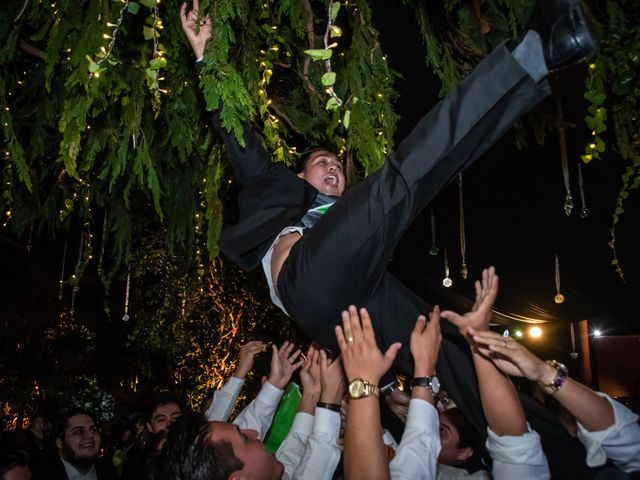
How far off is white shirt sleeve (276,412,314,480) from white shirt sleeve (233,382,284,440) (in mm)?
324

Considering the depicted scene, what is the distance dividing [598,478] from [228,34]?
1724 mm

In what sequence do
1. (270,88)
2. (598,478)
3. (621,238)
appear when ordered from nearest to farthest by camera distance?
(598,478) → (270,88) → (621,238)

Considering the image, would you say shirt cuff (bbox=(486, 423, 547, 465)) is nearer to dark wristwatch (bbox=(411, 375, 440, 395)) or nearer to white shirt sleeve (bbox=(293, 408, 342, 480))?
dark wristwatch (bbox=(411, 375, 440, 395))

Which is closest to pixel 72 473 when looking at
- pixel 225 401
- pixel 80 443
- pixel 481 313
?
pixel 80 443

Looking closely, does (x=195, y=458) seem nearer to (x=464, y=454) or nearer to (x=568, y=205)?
(x=464, y=454)

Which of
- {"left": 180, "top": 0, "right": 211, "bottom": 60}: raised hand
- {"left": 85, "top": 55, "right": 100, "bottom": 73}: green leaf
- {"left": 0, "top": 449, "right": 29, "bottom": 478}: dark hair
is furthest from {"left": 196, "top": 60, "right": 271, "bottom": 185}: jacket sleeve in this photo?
{"left": 0, "top": 449, "right": 29, "bottom": 478}: dark hair

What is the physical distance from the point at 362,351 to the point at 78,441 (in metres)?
Result: 2.97

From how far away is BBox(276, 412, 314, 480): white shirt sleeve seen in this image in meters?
2.35

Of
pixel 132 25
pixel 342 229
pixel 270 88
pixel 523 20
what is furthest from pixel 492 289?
pixel 270 88

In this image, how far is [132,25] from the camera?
2.32 m

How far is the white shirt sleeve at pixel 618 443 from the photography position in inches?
61.6

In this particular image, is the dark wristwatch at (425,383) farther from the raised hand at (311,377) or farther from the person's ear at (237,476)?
the raised hand at (311,377)

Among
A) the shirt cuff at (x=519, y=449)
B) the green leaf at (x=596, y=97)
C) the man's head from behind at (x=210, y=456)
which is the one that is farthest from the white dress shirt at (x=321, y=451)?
the green leaf at (x=596, y=97)

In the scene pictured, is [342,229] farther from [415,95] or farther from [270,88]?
[415,95]
